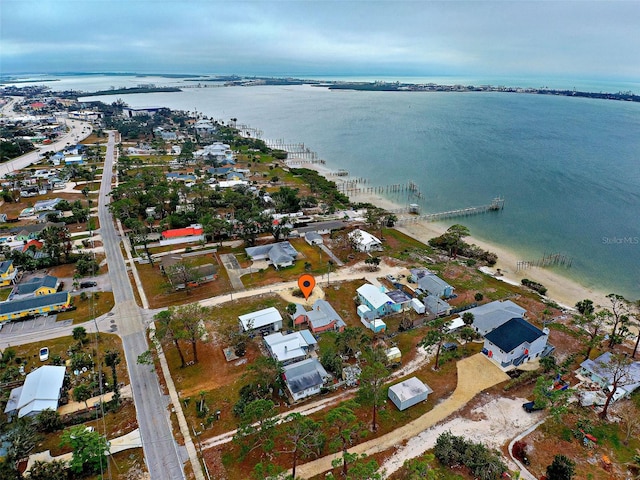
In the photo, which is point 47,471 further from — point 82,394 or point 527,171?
point 527,171

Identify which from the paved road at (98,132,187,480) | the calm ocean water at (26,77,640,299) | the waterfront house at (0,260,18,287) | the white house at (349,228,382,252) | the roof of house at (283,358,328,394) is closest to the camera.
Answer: the paved road at (98,132,187,480)

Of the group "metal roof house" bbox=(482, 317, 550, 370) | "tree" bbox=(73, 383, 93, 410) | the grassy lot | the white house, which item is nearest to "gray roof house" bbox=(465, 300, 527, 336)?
"metal roof house" bbox=(482, 317, 550, 370)

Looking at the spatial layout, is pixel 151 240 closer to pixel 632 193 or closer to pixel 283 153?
pixel 283 153

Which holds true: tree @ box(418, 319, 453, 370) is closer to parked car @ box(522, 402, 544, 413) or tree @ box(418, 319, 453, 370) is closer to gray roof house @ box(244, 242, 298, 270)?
parked car @ box(522, 402, 544, 413)

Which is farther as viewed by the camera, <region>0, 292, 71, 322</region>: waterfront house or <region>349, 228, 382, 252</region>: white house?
<region>349, 228, 382, 252</region>: white house

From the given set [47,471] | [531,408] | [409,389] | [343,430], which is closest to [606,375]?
[531,408]

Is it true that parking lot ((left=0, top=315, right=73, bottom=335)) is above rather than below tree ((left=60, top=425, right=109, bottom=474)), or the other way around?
below

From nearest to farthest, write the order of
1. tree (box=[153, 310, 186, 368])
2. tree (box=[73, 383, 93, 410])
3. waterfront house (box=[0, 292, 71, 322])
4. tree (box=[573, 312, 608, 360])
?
tree (box=[73, 383, 93, 410]), tree (box=[153, 310, 186, 368]), tree (box=[573, 312, 608, 360]), waterfront house (box=[0, 292, 71, 322])

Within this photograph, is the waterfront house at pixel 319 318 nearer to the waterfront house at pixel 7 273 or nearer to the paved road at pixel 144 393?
the paved road at pixel 144 393

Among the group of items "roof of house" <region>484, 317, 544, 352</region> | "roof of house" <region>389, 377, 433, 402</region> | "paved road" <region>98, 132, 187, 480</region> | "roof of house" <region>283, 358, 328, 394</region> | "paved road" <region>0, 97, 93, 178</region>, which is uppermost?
"paved road" <region>0, 97, 93, 178</region>
